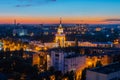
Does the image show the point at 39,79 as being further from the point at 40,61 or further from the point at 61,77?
the point at 40,61

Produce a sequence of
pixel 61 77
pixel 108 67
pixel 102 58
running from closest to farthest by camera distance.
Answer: pixel 108 67 → pixel 61 77 → pixel 102 58

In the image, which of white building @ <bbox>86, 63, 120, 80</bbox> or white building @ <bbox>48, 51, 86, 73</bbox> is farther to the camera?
white building @ <bbox>48, 51, 86, 73</bbox>

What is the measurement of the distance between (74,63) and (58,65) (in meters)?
0.79

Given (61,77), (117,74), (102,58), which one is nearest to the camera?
(117,74)

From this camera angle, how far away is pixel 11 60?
41.1 ft

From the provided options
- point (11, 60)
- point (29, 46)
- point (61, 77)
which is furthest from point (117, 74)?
point (29, 46)

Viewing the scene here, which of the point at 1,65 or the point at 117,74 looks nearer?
the point at 117,74

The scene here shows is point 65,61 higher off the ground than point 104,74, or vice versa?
point 104,74

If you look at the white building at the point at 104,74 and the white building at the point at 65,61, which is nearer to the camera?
the white building at the point at 104,74

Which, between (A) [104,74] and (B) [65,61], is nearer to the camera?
(A) [104,74]

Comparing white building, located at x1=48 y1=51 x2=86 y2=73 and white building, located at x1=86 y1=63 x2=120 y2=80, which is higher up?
white building, located at x1=86 y1=63 x2=120 y2=80

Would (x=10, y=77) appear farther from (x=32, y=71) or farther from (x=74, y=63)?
(x=74, y=63)

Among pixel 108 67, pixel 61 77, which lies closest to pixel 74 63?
pixel 61 77

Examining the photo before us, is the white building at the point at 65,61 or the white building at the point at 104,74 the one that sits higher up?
the white building at the point at 104,74
